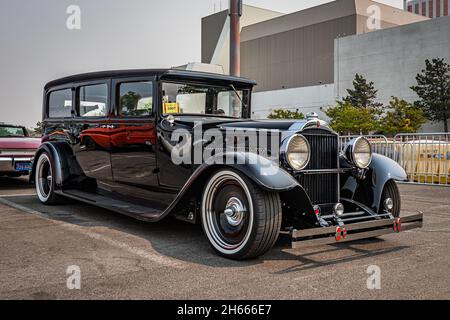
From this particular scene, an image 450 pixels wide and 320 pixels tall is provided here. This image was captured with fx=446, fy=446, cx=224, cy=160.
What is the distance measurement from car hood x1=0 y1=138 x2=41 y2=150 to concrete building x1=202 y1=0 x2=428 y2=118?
52.8 m

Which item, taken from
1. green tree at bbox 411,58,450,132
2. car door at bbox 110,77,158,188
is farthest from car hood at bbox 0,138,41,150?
green tree at bbox 411,58,450,132

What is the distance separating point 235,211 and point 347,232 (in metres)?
0.99

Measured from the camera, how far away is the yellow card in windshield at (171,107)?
5.07 meters

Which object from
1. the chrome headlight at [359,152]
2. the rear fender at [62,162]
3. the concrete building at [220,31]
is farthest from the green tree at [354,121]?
the chrome headlight at [359,152]

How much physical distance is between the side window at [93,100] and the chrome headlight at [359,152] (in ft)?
10.0

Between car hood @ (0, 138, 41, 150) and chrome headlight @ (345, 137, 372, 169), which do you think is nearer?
chrome headlight @ (345, 137, 372, 169)

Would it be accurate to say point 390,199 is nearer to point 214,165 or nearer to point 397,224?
point 397,224

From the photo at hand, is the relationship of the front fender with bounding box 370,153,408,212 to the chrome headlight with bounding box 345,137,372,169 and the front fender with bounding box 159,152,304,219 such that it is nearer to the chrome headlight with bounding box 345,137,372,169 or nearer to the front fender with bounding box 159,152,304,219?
the chrome headlight with bounding box 345,137,372,169

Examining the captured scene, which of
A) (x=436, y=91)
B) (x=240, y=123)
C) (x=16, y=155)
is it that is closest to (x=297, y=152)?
(x=240, y=123)

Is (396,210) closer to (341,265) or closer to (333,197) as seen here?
(333,197)

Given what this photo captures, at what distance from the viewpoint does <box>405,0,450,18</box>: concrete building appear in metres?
88.2

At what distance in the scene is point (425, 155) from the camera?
11.0 m

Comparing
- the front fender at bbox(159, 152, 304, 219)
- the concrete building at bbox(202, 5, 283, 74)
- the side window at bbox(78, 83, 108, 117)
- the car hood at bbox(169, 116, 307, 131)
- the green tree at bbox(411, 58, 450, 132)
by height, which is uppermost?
the concrete building at bbox(202, 5, 283, 74)

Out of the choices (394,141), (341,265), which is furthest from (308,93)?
(341,265)
